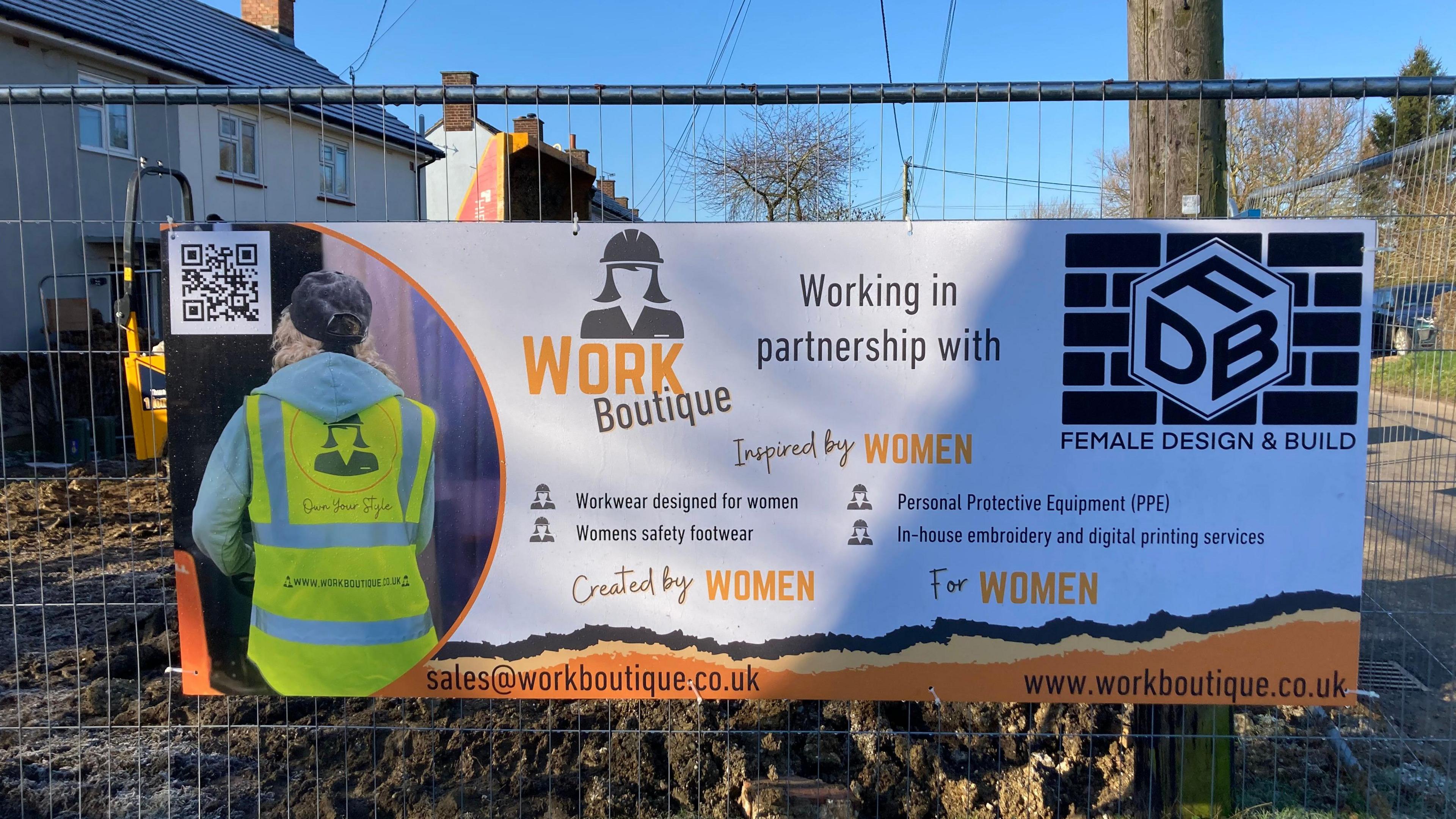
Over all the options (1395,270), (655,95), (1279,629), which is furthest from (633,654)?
(1395,270)

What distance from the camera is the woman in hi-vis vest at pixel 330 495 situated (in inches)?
130

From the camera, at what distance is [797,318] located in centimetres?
320

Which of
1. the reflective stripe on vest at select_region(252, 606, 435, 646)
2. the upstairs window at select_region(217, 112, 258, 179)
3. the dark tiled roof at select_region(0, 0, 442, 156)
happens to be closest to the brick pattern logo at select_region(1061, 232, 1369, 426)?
the reflective stripe on vest at select_region(252, 606, 435, 646)

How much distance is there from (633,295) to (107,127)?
15492mm

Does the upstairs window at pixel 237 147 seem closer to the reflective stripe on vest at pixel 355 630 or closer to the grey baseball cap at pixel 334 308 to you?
the grey baseball cap at pixel 334 308

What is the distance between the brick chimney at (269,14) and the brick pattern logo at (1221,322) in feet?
92.1

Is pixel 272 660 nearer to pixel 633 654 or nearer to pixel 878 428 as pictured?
pixel 633 654

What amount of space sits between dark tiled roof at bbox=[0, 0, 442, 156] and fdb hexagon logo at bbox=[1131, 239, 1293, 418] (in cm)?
1044

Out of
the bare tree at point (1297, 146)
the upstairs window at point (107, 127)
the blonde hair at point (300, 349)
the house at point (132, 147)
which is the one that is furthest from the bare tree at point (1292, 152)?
the upstairs window at point (107, 127)

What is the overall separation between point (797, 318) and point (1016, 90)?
1.16m

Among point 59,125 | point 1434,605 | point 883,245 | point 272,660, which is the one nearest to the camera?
point 883,245

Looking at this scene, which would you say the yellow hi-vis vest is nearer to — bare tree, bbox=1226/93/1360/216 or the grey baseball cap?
the grey baseball cap

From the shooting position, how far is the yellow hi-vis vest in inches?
130

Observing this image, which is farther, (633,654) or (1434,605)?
(1434,605)
